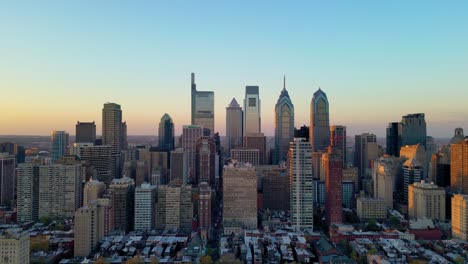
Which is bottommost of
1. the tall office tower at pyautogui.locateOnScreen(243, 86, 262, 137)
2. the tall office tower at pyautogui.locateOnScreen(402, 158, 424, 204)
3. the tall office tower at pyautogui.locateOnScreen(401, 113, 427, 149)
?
the tall office tower at pyautogui.locateOnScreen(402, 158, 424, 204)

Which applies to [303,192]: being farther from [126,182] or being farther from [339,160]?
[126,182]

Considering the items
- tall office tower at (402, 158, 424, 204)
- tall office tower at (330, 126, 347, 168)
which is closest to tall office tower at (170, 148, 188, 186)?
tall office tower at (330, 126, 347, 168)

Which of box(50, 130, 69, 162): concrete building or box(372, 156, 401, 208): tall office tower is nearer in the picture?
box(372, 156, 401, 208): tall office tower

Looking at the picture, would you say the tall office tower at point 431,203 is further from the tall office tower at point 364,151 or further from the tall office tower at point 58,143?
the tall office tower at point 58,143

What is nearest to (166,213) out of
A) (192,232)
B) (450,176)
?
(192,232)

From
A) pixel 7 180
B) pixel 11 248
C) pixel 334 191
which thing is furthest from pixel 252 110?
pixel 11 248

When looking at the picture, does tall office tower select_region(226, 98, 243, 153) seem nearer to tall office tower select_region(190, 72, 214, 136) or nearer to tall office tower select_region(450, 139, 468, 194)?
tall office tower select_region(190, 72, 214, 136)
